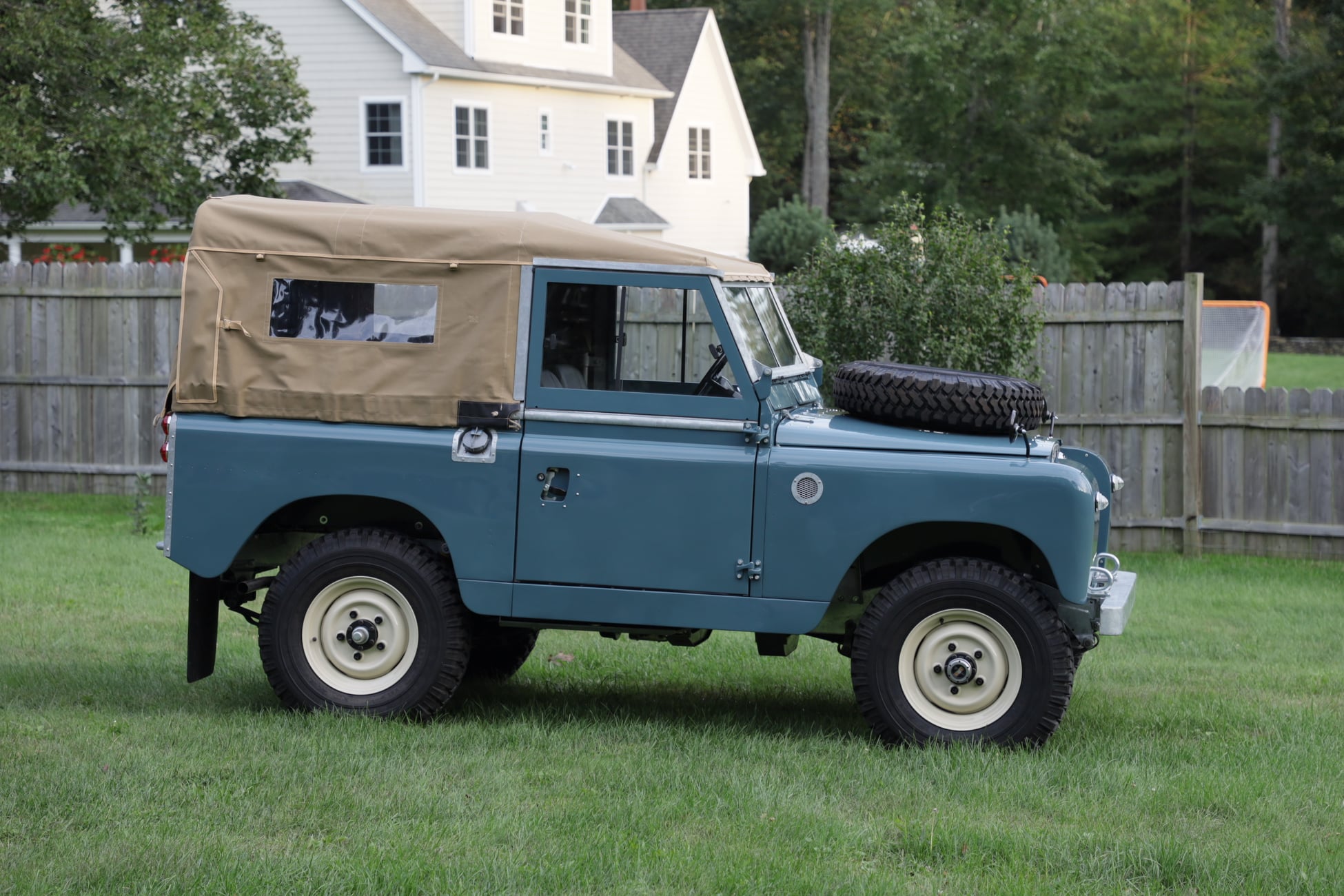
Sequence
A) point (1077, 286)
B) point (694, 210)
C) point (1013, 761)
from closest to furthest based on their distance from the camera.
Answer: point (1013, 761)
point (1077, 286)
point (694, 210)

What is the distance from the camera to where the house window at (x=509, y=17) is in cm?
3206

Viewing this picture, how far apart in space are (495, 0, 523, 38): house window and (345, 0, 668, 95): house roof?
79 centimetres

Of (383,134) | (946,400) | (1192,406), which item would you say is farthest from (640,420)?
(383,134)

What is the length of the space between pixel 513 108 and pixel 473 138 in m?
1.61

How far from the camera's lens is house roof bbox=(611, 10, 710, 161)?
3869cm

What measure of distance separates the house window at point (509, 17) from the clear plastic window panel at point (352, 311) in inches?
1034

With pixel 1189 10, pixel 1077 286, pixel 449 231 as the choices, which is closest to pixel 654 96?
pixel 1189 10

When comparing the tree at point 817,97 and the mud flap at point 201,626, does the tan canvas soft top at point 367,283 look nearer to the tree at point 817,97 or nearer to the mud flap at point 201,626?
the mud flap at point 201,626

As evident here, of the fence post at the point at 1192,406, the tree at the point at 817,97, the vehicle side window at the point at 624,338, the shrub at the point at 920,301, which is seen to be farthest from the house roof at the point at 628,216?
the vehicle side window at the point at 624,338

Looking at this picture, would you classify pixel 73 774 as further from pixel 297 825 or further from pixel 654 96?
pixel 654 96

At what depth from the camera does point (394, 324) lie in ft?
22.8

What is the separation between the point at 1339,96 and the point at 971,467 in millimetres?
33860

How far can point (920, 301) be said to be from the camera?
11.5m

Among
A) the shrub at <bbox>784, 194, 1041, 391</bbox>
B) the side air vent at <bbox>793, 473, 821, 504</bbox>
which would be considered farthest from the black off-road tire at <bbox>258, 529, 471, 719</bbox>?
the shrub at <bbox>784, 194, 1041, 391</bbox>
